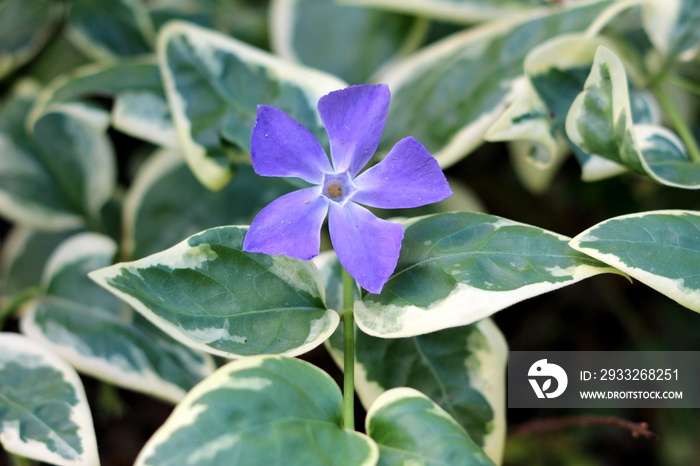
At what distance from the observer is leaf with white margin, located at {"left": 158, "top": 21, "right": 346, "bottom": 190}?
0.87m

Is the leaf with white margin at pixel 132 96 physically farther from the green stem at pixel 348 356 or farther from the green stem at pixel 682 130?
the green stem at pixel 682 130

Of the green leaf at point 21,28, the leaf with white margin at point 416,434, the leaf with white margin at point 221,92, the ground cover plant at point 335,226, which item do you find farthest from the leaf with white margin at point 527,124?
the green leaf at point 21,28

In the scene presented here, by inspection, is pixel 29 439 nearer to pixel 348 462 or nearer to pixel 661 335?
pixel 348 462

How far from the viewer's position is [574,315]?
4.80 feet

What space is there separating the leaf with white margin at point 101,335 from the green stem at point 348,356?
296 millimetres

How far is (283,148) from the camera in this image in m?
0.66

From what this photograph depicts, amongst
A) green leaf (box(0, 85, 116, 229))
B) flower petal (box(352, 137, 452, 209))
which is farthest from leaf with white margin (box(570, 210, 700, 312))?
green leaf (box(0, 85, 116, 229))

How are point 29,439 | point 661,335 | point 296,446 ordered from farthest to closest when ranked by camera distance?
point 661,335
point 29,439
point 296,446

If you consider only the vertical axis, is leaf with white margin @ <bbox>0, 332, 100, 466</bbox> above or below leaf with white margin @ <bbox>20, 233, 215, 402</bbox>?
below

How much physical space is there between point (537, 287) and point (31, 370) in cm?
63

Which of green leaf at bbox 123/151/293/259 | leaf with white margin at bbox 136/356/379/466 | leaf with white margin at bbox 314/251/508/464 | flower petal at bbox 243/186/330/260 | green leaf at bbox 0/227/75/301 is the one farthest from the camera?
green leaf at bbox 0/227/75/301

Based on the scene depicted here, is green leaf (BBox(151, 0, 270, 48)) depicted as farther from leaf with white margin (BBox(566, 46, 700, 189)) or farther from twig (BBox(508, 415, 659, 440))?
twig (BBox(508, 415, 659, 440))

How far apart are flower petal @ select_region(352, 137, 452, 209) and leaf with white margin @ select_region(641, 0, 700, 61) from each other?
1.85 feet

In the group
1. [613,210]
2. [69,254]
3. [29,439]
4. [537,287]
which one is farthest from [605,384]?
[69,254]
